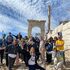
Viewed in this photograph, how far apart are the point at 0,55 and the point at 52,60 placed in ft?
9.54

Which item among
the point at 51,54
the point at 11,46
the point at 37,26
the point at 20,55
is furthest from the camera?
the point at 37,26

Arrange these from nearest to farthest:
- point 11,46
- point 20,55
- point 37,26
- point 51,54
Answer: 1. point 11,46
2. point 20,55
3. point 51,54
4. point 37,26

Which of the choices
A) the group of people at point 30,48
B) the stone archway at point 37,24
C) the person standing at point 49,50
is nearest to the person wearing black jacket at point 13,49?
the group of people at point 30,48

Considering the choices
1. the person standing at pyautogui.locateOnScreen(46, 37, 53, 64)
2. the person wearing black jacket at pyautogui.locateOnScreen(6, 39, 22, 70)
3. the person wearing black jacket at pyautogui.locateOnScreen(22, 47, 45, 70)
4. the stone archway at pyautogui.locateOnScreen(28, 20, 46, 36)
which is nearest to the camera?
the person wearing black jacket at pyautogui.locateOnScreen(22, 47, 45, 70)

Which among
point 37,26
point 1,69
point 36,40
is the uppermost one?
point 37,26

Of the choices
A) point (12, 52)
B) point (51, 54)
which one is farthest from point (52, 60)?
point (12, 52)

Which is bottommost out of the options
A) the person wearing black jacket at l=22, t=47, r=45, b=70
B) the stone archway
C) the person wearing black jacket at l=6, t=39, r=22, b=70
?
the person wearing black jacket at l=22, t=47, r=45, b=70

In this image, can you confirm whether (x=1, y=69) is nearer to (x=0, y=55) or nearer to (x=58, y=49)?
(x=0, y=55)

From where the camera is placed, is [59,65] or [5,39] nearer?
[59,65]

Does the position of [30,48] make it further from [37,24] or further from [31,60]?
[37,24]

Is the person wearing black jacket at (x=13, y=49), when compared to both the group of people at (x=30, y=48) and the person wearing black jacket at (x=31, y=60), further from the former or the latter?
the person wearing black jacket at (x=31, y=60)

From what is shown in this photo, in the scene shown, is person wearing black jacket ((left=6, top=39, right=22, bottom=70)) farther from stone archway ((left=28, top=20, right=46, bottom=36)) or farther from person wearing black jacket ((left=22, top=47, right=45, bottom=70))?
stone archway ((left=28, top=20, right=46, bottom=36))

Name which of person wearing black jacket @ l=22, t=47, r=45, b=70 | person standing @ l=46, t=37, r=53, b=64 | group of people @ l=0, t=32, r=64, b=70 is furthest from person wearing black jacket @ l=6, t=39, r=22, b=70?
person standing @ l=46, t=37, r=53, b=64

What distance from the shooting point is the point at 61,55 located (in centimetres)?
2247
